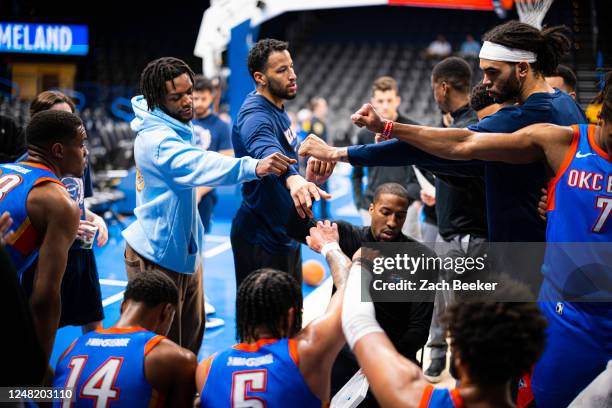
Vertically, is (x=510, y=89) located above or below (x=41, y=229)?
above

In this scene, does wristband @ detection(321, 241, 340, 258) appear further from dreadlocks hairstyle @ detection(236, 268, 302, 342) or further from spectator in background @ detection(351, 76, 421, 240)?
spectator in background @ detection(351, 76, 421, 240)

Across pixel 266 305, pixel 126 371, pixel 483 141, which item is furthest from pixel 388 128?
pixel 126 371

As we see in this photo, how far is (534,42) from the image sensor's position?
323cm

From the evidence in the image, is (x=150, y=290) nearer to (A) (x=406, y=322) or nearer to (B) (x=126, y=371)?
(B) (x=126, y=371)

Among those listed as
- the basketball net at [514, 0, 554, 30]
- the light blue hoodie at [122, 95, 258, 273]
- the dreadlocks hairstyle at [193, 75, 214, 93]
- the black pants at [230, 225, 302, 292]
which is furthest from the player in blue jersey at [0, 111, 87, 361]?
the basketball net at [514, 0, 554, 30]

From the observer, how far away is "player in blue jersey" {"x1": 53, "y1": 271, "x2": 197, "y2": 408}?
2.55 meters

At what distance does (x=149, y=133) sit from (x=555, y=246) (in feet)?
7.26

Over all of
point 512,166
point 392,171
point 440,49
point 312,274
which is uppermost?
point 440,49

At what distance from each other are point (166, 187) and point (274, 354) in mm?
1615

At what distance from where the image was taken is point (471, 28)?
2469 centimetres

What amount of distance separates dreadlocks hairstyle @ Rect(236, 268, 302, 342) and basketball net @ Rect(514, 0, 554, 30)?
4788 millimetres

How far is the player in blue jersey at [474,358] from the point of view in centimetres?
200

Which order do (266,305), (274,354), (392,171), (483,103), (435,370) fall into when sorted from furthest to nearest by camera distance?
1. (392,171)
2. (435,370)
3. (483,103)
4. (266,305)
5. (274,354)

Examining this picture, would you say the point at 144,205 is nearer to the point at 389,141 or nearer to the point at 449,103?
the point at 389,141
